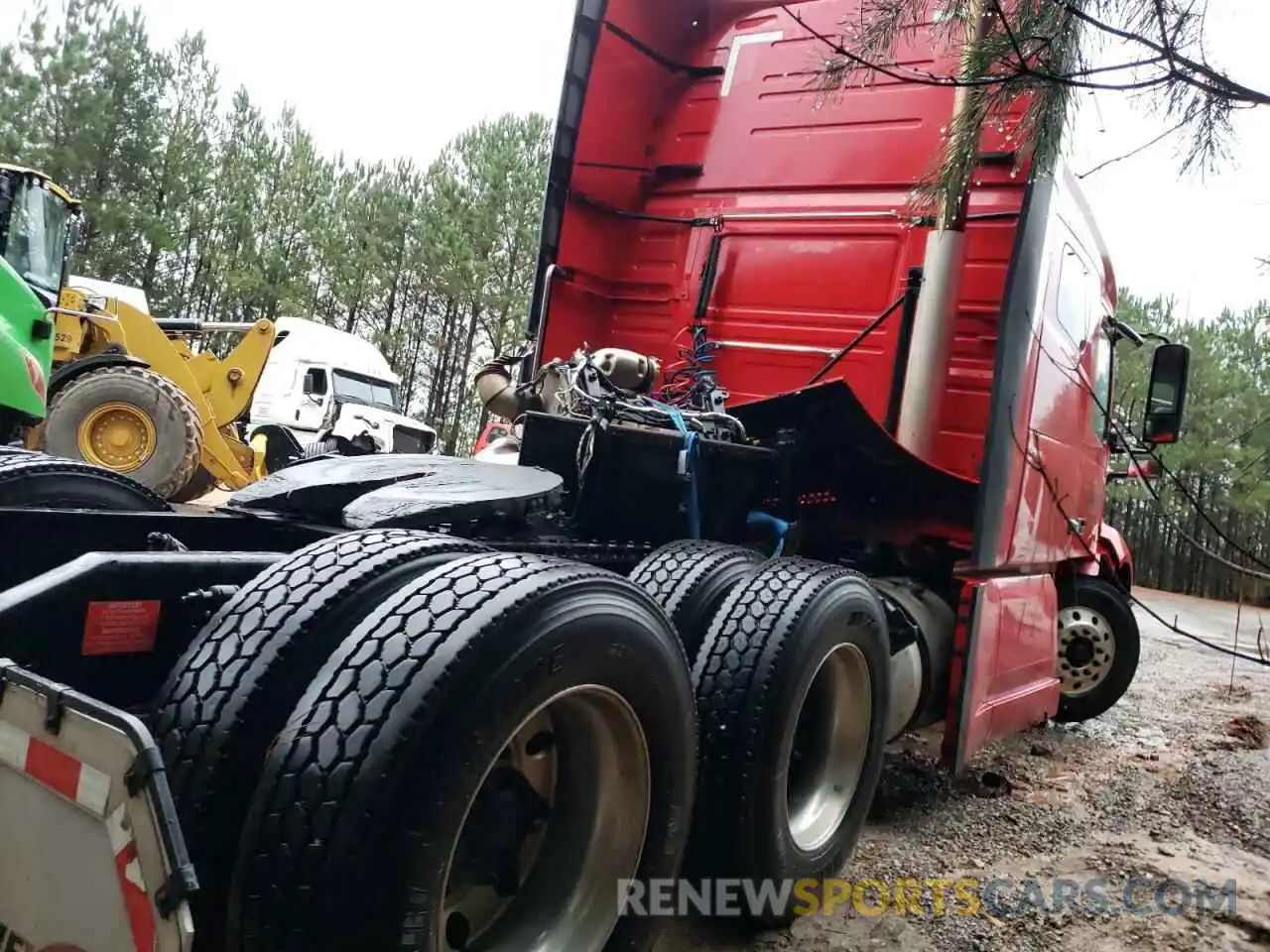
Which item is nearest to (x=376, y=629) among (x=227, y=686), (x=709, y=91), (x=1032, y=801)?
(x=227, y=686)

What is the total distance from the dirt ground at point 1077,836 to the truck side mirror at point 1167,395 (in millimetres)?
1358

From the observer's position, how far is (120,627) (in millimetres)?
1806

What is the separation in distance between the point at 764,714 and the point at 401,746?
1.32 meters

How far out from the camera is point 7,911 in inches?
55.4

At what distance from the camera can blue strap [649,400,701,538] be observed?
3.24m

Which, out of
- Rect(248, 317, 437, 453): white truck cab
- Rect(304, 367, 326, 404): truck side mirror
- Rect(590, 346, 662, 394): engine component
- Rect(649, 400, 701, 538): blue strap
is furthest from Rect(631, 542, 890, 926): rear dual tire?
Rect(304, 367, 326, 404): truck side mirror

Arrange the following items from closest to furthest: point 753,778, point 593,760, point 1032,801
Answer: point 593,760 → point 753,778 → point 1032,801

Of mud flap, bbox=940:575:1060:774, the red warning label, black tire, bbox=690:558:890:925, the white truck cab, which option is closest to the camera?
the red warning label

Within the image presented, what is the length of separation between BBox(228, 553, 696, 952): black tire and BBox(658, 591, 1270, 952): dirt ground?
1.35 meters

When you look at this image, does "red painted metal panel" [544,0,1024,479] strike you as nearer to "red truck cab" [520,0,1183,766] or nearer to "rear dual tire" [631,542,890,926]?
"red truck cab" [520,0,1183,766]

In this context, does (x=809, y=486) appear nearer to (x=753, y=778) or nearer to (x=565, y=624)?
(x=753, y=778)

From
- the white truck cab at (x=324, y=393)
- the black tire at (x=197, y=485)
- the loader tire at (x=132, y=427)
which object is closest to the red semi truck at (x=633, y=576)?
the loader tire at (x=132, y=427)

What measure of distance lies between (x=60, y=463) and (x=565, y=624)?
2.02 m

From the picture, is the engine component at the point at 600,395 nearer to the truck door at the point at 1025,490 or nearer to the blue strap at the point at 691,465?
the blue strap at the point at 691,465
